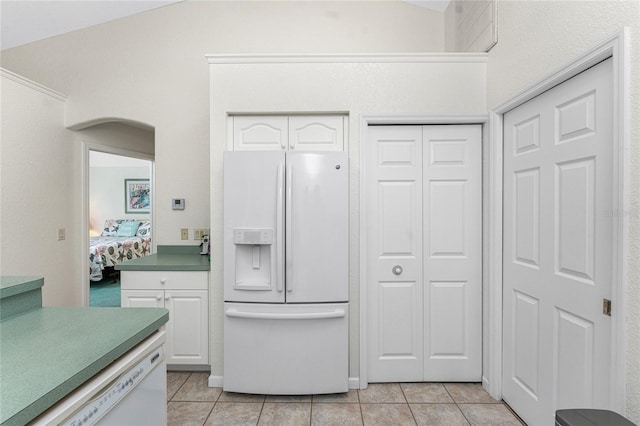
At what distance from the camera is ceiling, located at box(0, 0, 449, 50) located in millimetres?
2738

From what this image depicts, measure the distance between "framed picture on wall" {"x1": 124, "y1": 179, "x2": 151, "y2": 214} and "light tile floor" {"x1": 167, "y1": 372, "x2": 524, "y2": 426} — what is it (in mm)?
6424

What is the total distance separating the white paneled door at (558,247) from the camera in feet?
4.61

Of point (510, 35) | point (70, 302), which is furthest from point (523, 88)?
point (70, 302)

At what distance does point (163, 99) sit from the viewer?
3.03 metres

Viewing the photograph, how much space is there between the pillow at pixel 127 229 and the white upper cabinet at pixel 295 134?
599 centimetres

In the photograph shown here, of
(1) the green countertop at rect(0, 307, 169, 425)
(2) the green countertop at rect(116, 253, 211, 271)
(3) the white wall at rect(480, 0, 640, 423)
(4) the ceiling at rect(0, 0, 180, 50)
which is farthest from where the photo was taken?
(4) the ceiling at rect(0, 0, 180, 50)

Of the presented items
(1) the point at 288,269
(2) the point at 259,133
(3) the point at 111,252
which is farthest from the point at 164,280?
(3) the point at 111,252

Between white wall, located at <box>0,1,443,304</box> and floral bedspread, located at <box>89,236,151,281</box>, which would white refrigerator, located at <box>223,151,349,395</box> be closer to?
white wall, located at <box>0,1,443,304</box>

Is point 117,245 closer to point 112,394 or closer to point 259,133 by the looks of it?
point 259,133

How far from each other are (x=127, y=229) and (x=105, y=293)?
2.45 metres

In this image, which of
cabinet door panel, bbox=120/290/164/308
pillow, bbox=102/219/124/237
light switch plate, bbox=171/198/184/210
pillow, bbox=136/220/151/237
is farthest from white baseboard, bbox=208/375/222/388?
pillow, bbox=102/219/124/237

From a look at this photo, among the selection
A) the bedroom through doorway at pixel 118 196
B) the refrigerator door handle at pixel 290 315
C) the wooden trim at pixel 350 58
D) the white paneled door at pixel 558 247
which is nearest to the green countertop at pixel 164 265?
the refrigerator door handle at pixel 290 315

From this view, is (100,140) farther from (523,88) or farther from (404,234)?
(523,88)

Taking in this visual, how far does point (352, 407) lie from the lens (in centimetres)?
213
